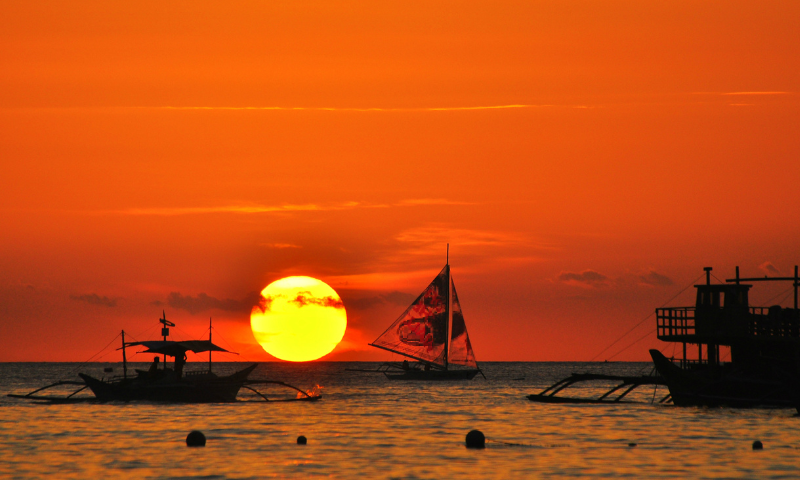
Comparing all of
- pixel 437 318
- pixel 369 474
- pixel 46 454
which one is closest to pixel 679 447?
pixel 369 474

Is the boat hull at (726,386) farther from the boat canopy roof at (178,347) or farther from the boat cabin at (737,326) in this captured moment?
the boat canopy roof at (178,347)

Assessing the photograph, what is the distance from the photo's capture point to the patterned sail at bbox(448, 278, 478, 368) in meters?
138

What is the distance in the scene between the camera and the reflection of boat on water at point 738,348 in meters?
62.3

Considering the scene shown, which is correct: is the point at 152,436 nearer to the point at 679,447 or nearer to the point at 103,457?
the point at 103,457

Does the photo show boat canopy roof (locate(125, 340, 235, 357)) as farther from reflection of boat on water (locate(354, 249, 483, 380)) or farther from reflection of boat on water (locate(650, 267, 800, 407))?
reflection of boat on water (locate(354, 249, 483, 380))

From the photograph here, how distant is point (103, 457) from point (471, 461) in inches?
677

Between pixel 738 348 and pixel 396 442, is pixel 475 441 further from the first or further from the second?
pixel 738 348

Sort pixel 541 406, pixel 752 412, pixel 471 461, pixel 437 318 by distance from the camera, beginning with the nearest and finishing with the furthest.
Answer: pixel 471 461 → pixel 752 412 → pixel 541 406 → pixel 437 318

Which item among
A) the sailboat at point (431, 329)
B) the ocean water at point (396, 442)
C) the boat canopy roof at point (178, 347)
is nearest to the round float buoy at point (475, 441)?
the ocean water at point (396, 442)

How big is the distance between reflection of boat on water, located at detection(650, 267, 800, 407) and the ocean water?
1711mm

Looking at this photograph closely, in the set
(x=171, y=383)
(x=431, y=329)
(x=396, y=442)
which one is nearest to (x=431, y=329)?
(x=431, y=329)

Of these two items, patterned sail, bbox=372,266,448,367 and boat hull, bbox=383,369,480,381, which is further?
boat hull, bbox=383,369,480,381

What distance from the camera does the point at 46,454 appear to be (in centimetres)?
4591

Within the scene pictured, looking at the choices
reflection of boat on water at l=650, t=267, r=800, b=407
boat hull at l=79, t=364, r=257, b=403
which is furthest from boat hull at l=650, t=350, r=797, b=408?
boat hull at l=79, t=364, r=257, b=403
